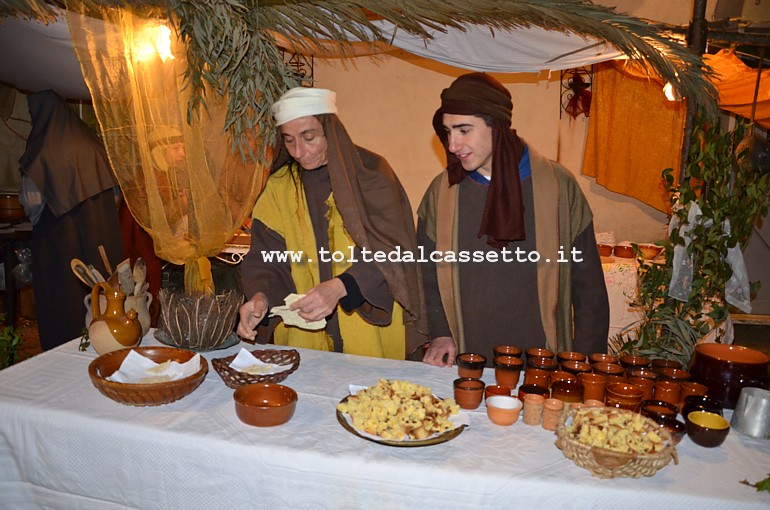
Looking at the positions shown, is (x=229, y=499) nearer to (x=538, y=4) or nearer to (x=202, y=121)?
(x=202, y=121)

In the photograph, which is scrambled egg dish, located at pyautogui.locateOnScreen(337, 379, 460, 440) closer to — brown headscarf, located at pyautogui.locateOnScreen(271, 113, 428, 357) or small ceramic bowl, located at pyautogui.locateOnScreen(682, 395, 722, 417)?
small ceramic bowl, located at pyautogui.locateOnScreen(682, 395, 722, 417)

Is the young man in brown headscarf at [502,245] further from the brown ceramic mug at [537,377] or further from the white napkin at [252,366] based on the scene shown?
the white napkin at [252,366]

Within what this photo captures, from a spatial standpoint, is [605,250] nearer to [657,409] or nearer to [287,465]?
[657,409]

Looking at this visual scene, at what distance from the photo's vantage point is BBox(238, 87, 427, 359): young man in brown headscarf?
2484 mm

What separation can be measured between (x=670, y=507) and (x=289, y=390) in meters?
1.09

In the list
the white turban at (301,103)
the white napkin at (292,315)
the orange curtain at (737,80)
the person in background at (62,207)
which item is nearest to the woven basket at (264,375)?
the white napkin at (292,315)

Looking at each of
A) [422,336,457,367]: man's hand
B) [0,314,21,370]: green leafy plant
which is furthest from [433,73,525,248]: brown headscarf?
[0,314,21,370]: green leafy plant

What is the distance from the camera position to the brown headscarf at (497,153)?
2.44 m

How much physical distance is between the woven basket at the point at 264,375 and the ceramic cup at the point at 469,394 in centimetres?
60

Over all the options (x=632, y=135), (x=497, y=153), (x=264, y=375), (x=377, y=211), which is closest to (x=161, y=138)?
(x=377, y=211)

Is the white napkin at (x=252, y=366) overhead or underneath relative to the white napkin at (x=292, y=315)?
underneath

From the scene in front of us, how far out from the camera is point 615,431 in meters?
1.49

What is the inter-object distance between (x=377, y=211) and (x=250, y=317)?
0.73 meters

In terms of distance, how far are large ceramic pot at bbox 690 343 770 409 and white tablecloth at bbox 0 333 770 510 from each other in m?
0.17
